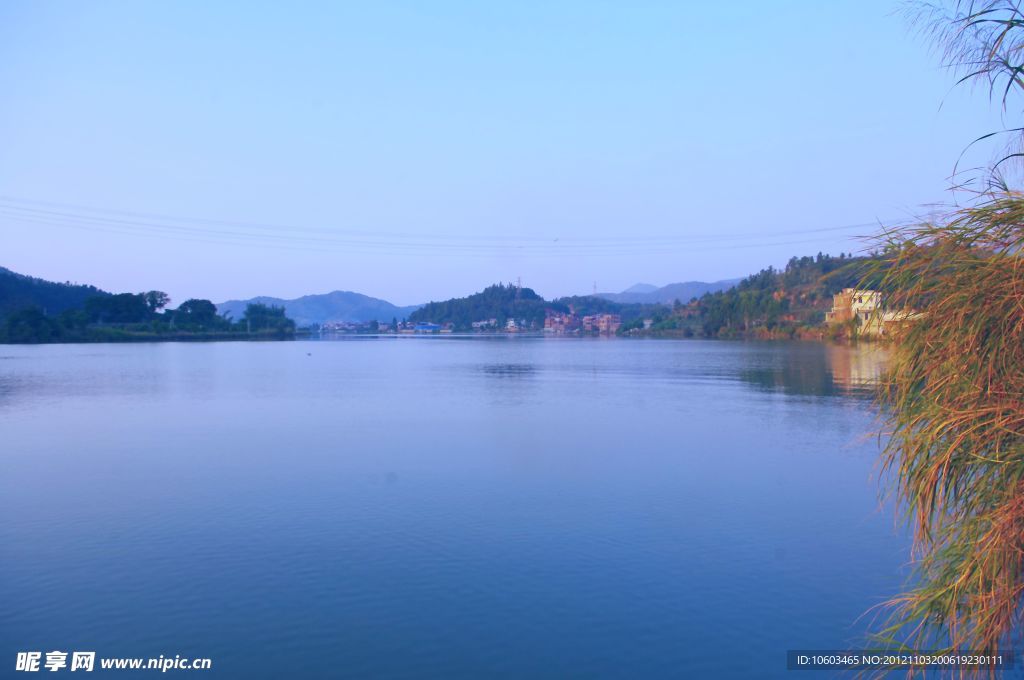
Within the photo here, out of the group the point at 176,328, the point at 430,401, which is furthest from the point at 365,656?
the point at 176,328

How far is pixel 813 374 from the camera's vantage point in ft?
144

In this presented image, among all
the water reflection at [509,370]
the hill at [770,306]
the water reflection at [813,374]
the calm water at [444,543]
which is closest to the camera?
the calm water at [444,543]

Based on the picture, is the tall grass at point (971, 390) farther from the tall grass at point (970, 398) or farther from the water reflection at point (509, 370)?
the water reflection at point (509, 370)

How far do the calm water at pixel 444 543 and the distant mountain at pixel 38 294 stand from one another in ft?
298

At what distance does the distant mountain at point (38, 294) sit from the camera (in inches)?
3994

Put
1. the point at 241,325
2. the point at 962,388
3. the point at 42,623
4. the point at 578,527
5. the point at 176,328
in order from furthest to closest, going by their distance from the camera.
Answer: the point at 241,325 → the point at 176,328 → the point at 578,527 → the point at 42,623 → the point at 962,388

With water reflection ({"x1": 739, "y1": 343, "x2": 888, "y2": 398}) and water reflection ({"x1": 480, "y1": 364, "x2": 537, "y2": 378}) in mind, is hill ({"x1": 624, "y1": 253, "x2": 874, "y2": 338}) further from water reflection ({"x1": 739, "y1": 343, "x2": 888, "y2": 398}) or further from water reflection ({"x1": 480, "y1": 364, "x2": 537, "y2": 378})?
water reflection ({"x1": 480, "y1": 364, "x2": 537, "y2": 378})

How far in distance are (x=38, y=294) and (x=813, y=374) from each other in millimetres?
111300

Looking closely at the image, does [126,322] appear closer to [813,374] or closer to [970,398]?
[813,374]

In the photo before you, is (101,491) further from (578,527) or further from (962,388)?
(962,388)

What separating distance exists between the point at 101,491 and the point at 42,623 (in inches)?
272

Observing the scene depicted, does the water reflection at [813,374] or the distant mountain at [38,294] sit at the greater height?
the distant mountain at [38,294]

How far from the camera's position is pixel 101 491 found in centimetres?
1531

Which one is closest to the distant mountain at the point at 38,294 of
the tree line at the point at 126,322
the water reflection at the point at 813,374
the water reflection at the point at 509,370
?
the tree line at the point at 126,322
